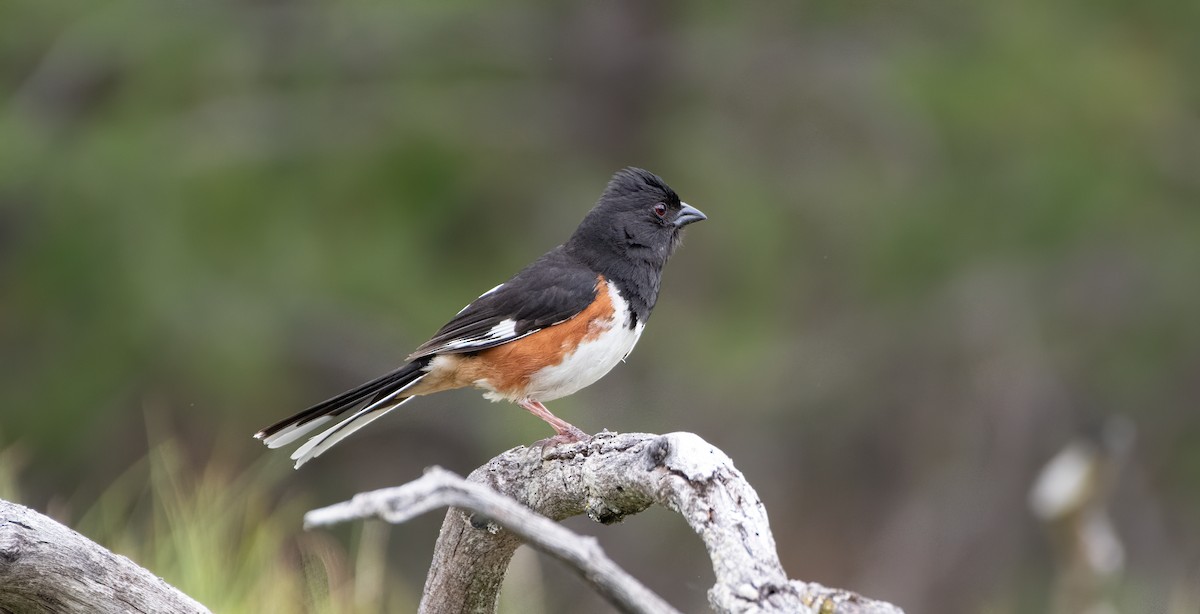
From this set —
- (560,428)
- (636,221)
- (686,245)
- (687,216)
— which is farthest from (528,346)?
(686,245)

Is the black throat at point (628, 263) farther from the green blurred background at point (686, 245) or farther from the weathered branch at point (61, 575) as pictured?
the green blurred background at point (686, 245)

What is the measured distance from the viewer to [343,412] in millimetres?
3432

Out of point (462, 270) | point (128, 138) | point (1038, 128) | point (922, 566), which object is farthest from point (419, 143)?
point (922, 566)

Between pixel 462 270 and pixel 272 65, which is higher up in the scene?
pixel 272 65

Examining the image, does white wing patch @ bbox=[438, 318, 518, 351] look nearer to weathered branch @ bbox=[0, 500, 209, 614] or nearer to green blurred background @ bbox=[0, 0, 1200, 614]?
weathered branch @ bbox=[0, 500, 209, 614]

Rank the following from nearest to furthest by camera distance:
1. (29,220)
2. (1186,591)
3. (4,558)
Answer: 1. (4,558)
2. (1186,591)
3. (29,220)

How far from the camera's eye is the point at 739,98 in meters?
7.65

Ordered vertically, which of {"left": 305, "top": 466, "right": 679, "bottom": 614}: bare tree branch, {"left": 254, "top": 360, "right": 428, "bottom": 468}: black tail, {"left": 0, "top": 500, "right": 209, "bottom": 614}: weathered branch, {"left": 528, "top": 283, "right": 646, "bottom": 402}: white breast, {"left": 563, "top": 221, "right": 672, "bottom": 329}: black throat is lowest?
{"left": 305, "top": 466, "right": 679, "bottom": 614}: bare tree branch

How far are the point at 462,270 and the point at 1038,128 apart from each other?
3094 mm

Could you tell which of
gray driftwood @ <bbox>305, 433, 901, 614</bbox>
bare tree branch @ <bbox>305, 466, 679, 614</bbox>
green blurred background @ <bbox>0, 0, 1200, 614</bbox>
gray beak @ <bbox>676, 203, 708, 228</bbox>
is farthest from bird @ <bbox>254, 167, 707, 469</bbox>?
green blurred background @ <bbox>0, 0, 1200, 614</bbox>

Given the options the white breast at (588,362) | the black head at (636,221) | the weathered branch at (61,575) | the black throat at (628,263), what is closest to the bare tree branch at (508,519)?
the weathered branch at (61,575)

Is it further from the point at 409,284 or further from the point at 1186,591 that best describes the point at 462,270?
the point at 1186,591

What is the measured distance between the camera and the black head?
3967mm

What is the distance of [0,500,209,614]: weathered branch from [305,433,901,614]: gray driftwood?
67cm
